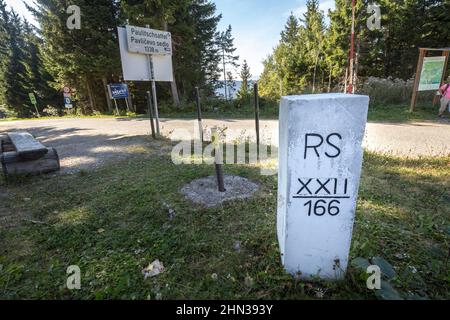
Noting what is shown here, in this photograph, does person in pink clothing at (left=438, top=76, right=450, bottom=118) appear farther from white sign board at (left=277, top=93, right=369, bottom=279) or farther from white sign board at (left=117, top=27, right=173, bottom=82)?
white sign board at (left=277, top=93, right=369, bottom=279)

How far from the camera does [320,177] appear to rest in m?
1.65

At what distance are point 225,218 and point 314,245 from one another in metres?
1.30

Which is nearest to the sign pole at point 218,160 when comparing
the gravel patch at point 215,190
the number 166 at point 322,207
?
the gravel patch at point 215,190

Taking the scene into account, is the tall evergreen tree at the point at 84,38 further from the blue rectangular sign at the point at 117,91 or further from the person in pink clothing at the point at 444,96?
the person in pink clothing at the point at 444,96

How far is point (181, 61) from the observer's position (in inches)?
709

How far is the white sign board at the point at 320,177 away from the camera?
1.49 meters

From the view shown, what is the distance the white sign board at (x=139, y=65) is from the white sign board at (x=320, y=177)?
623cm

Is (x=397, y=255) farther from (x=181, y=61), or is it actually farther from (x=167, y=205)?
(x=181, y=61)

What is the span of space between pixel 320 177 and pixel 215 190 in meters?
2.18

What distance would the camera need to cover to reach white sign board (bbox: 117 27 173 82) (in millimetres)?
6523

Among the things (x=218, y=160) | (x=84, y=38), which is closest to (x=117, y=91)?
(x=84, y=38)

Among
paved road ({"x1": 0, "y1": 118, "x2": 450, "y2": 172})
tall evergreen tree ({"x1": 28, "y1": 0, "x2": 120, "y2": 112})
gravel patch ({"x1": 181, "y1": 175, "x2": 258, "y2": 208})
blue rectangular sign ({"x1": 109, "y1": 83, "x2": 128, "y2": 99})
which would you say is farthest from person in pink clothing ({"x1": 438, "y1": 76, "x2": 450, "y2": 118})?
tall evergreen tree ({"x1": 28, "y1": 0, "x2": 120, "y2": 112})

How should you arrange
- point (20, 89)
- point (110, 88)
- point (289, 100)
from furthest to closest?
point (20, 89) → point (110, 88) → point (289, 100)

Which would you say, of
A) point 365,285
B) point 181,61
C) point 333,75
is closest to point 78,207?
point 365,285
